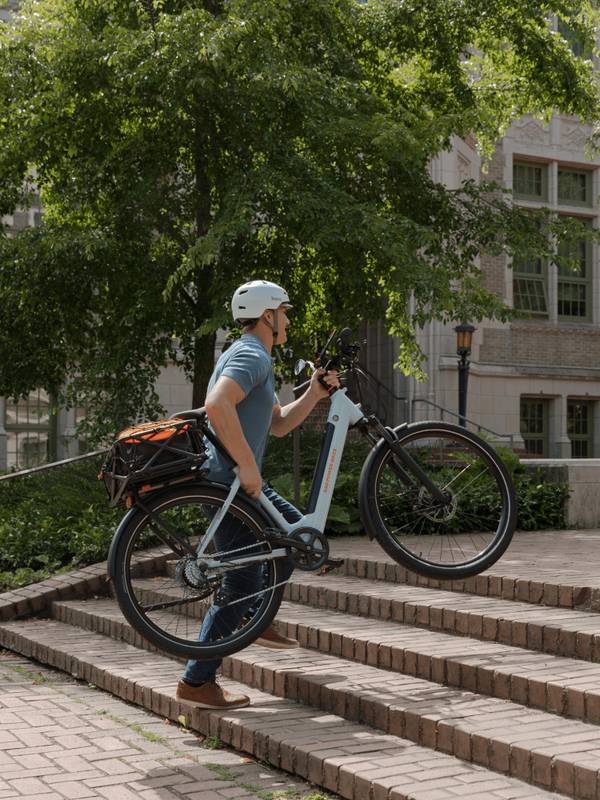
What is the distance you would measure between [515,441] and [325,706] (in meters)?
22.0

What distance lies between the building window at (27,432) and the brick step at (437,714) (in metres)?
17.7

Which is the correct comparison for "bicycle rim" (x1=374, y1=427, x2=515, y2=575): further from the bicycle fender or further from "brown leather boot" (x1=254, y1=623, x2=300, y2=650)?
"brown leather boot" (x1=254, y1=623, x2=300, y2=650)

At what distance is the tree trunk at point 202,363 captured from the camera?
14477 millimetres

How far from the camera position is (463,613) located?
19.3 ft


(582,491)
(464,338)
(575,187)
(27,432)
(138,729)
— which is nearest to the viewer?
(138,729)

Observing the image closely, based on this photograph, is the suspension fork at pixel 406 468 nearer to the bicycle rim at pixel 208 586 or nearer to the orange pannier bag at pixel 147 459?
the bicycle rim at pixel 208 586

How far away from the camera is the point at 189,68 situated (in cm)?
1175

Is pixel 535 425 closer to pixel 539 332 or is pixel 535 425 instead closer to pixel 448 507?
pixel 539 332

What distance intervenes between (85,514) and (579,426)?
21.2m

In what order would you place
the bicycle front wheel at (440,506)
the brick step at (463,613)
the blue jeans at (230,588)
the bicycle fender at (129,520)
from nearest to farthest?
the bicycle fender at (129,520)
the blue jeans at (230,588)
the brick step at (463,613)
the bicycle front wheel at (440,506)

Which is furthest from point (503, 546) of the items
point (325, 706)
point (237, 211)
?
point (237, 211)

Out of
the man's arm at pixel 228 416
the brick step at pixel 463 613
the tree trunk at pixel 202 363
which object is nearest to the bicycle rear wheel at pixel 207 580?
the man's arm at pixel 228 416

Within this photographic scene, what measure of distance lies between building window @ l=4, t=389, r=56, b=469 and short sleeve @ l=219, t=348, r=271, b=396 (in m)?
18.4

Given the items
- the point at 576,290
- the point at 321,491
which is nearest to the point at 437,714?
the point at 321,491
